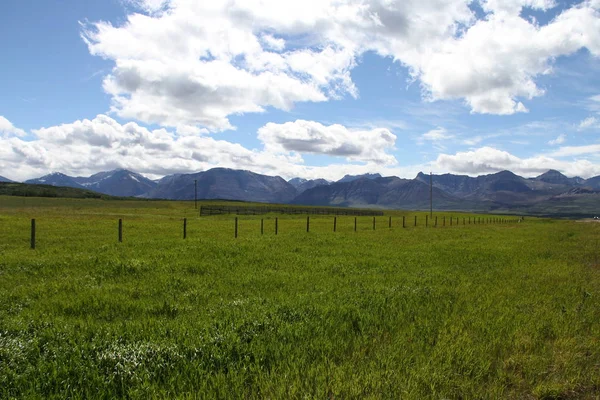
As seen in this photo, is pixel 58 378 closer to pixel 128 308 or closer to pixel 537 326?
pixel 128 308

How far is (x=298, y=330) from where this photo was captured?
739 cm

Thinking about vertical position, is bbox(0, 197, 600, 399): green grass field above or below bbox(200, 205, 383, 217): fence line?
above

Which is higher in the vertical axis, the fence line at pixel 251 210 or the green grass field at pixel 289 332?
the green grass field at pixel 289 332

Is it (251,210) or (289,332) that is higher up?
(289,332)

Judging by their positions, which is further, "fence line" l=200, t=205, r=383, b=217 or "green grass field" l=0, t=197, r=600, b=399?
"fence line" l=200, t=205, r=383, b=217

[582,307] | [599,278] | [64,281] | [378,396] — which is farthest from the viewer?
[599,278]

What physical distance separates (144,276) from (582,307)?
47.4 ft

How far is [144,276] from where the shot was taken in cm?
1287

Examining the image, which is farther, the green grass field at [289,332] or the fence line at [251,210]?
the fence line at [251,210]

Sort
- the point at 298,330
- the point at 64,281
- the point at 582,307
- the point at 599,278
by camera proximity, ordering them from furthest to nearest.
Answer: the point at 599,278
the point at 64,281
the point at 582,307
the point at 298,330

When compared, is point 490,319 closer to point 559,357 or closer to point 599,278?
point 559,357

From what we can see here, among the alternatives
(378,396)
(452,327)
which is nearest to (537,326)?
(452,327)

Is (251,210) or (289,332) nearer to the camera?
(289,332)

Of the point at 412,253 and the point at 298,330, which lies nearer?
the point at 298,330
